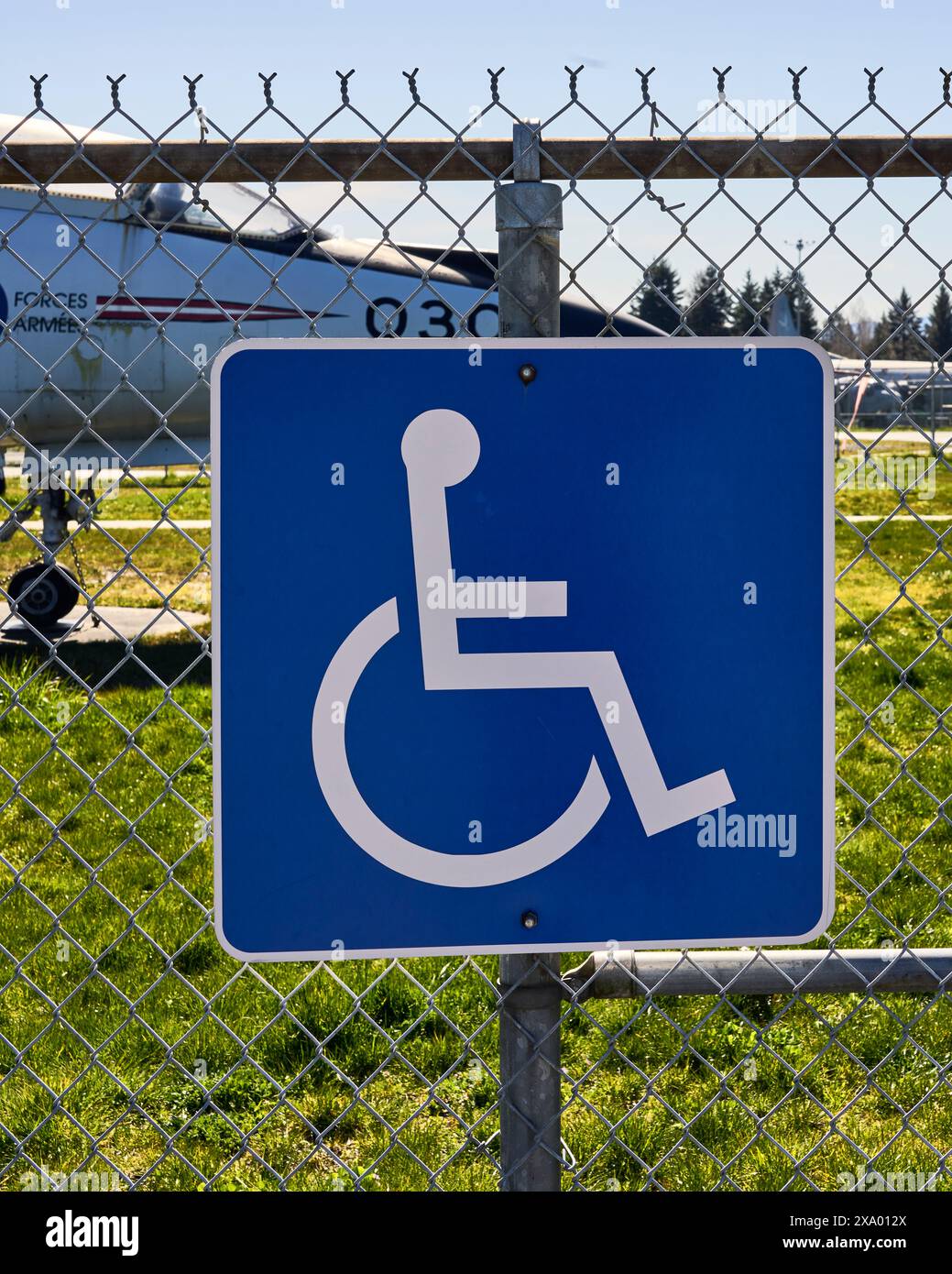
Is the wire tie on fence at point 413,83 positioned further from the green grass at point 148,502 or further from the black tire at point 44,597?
the green grass at point 148,502

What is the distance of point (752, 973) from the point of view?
7.45 ft

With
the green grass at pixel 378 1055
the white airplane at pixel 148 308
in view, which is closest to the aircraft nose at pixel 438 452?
the green grass at pixel 378 1055

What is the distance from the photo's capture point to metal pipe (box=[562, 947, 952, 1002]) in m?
2.21

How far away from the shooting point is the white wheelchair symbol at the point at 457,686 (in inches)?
74.5

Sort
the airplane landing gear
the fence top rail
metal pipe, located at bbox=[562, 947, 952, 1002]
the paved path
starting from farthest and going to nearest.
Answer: the paved path → the airplane landing gear → metal pipe, located at bbox=[562, 947, 952, 1002] → the fence top rail

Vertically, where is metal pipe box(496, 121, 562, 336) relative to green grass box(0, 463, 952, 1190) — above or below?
above

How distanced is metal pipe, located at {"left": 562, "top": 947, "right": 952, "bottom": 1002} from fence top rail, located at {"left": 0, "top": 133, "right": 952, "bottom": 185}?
129cm

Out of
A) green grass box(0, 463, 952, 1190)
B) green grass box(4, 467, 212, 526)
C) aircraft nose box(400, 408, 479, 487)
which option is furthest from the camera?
green grass box(4, 467, 212, 526)

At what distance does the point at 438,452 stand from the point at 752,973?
3.55 ft

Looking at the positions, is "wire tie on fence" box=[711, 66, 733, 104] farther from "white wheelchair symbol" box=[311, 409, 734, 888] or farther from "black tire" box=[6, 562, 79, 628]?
"black tire" box=[6, 562, 79, 628]

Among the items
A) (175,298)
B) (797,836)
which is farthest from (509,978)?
(175,298)

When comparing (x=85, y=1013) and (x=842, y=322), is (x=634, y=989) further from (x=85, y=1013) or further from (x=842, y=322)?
(x=85, y=1013)

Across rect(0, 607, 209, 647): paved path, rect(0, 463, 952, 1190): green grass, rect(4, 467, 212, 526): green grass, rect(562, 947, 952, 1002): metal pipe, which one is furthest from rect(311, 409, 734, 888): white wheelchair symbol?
rect(4, 467, 212, 526): green grass

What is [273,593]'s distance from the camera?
1.91 metres
